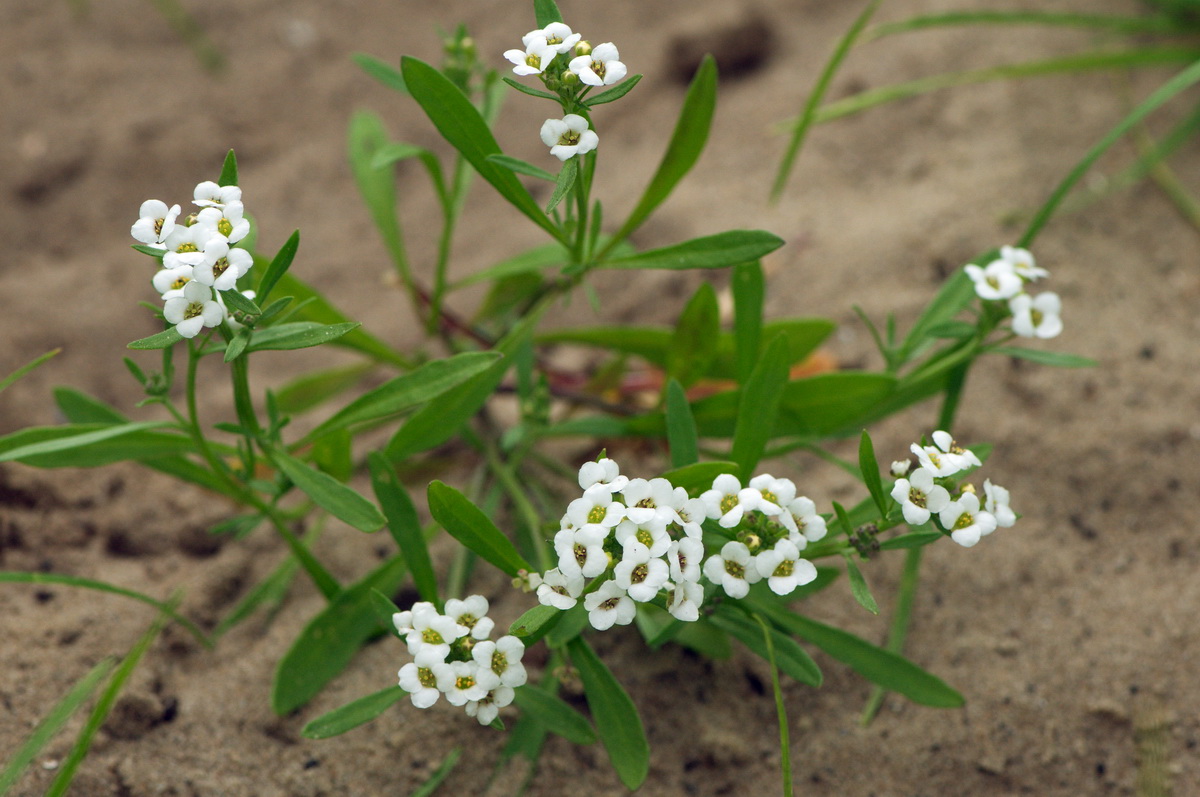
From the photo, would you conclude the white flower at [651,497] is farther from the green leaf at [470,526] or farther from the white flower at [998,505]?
the white flower at [998,505]

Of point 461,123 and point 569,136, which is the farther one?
point 461,123

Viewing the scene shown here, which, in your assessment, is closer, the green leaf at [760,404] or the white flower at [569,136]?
the white flower at [569,136]

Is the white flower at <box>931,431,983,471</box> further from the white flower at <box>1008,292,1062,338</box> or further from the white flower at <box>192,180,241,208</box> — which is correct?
the white flower at <box>192,180,241,208</box>

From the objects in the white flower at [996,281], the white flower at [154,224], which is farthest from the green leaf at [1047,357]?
the white flower at [154,224]

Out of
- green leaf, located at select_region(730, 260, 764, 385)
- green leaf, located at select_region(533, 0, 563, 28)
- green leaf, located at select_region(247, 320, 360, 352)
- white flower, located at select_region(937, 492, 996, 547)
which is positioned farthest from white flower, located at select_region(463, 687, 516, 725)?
green leaf, located at select_region(533, 0, 563, 28)

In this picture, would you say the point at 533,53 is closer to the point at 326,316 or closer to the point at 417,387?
the point at 417,387

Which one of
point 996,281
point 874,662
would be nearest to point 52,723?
point 874,662
